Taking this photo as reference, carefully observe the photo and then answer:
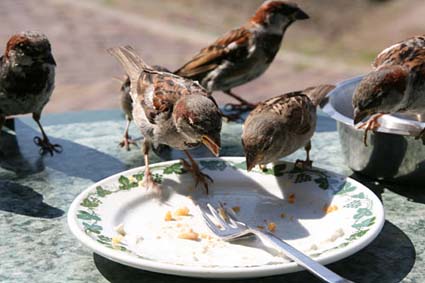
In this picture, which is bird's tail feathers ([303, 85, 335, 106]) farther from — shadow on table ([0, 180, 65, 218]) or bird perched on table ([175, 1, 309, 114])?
bird perched on table ([175, 1, 309, 114])

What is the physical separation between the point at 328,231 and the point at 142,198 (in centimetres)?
66

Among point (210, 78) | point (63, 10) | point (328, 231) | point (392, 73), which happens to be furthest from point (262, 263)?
point (63, 10)

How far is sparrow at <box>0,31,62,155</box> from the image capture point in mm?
3438

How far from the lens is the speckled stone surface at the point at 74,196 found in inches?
84.2

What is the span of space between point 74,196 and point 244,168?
0.64m

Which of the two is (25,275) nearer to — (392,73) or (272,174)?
(272,174)

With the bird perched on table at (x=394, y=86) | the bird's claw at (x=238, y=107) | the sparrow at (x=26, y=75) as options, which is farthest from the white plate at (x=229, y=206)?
the bird's claw at (x=238, y=107)

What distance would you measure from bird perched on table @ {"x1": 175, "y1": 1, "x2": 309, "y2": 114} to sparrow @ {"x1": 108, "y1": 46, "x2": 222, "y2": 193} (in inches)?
42.0

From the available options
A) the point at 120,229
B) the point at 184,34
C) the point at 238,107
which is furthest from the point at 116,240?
the point at 184,34

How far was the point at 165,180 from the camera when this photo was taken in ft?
8.87

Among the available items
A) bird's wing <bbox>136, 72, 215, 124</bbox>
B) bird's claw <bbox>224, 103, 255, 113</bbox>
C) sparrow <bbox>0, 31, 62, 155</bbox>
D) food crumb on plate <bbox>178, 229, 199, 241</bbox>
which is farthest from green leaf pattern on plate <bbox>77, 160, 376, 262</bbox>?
bird's claw <bbox>224, 103, 255, 113</bbox>

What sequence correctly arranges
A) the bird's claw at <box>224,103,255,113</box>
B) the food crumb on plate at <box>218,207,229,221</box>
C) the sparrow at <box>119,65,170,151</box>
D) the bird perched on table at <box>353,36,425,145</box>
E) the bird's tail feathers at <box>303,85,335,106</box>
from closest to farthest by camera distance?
the food crumb on plate at <box>218,207,229,221</box>
the bird perched on table at <box>353,36,425,145</box>
the bird's tail feathers at <box>303,85,335,106</box>
the sparrow at <box>119,65,170,151</box>
the bird's claw at <box>224,103,255,113</box>

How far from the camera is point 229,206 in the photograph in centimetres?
261

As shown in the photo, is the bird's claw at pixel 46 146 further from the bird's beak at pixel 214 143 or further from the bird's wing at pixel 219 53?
the bird's wing at pixel 219 53
